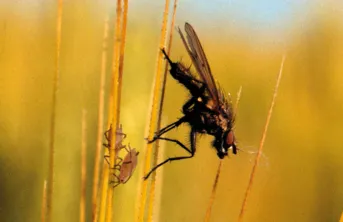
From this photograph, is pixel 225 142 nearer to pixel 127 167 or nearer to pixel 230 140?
pixel 230 140

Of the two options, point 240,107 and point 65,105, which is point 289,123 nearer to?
point 240,107

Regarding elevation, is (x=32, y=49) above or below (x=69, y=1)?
below

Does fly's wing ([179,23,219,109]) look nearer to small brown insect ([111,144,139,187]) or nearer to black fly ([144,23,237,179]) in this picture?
black fly ([144,23,237,179])

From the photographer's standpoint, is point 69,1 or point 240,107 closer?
point 69,1

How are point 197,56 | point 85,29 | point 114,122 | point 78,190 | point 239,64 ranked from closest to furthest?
point 114,122 → point 197,56 → point 78,190 → point 85,29 → point 239,64

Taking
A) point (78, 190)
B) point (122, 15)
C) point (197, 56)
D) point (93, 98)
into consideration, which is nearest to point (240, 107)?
point (93, 98)

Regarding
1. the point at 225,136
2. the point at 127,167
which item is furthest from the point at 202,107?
the point at 127,167
